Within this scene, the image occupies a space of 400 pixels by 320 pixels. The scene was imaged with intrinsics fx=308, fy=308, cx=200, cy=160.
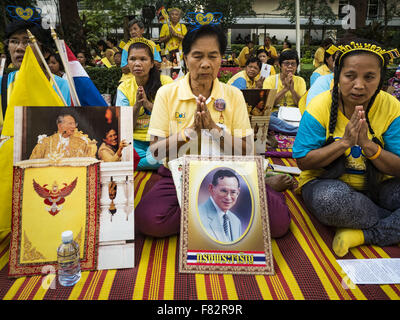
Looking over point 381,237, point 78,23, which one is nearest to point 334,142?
point 381,237

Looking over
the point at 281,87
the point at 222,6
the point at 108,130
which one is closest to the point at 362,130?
the point at 108,130

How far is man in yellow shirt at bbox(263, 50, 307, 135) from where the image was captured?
4.68 meters

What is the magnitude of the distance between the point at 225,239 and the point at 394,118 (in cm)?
145

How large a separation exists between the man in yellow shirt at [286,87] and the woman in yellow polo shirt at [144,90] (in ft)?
6.82

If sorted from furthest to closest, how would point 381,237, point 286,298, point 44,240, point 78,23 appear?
point 78,23 → point 381,237 → point 44,240 → point 286,298

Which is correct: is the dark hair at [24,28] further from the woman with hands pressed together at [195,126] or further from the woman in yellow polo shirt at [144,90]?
the woman with hands pressed together at [195,126]

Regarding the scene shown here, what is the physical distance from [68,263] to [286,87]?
13.0 feet

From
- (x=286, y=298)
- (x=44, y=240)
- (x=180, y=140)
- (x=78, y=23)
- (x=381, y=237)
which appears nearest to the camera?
(x=286, y=298)

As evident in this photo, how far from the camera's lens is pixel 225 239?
1.90 m

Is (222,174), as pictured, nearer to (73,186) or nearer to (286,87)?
(73,186)

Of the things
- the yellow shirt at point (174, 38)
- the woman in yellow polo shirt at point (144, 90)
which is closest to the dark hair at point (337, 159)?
the woman in yellow polo shirt at point (144, 90)

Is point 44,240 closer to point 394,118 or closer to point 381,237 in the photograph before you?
point 381,237

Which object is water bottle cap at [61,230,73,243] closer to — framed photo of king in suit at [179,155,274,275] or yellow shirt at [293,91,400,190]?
framed photo of king in suit at [179,155,274,275]

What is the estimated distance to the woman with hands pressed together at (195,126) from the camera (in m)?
2.16
